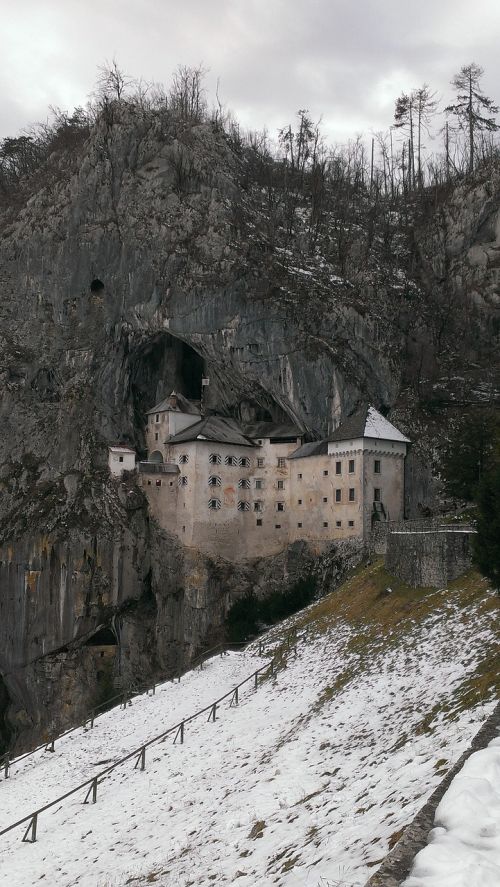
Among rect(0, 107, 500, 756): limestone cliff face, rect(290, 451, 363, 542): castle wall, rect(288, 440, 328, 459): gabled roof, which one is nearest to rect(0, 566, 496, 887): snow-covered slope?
rect(290, 451, 363, 542): castle wall

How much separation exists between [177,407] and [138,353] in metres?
6.62

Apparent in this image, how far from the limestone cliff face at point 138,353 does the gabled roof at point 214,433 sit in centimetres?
291

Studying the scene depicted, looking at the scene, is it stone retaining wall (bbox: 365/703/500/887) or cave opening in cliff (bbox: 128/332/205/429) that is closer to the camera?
stone retaining wall (bbox: 365/703/500/887)

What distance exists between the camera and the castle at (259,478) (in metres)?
60.1

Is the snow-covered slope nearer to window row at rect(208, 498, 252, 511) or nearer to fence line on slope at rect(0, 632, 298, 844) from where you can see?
fence line on slope at rect(0, 632, 298, 844)

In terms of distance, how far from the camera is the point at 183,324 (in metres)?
66.7

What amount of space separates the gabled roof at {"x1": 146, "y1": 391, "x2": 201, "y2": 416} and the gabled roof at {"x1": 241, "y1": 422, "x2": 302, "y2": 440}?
187 inches

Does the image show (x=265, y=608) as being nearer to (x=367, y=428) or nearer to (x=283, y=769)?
(x=367, y=428)

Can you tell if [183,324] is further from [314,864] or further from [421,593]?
[314,864]

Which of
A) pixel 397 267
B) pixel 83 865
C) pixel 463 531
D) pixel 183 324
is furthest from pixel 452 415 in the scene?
pixel 83 865

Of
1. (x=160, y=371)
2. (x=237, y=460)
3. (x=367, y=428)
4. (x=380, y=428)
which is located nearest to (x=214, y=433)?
(x=237, y=460)

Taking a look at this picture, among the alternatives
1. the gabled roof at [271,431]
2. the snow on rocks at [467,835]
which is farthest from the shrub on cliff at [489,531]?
the gabled roof at [271,431]

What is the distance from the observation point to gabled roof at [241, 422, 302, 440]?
65644 millimetres

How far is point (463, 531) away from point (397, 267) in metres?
49.1
